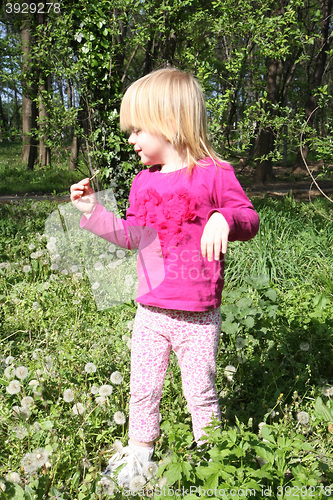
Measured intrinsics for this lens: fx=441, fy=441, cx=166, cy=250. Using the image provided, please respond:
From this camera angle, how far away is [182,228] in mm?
1841

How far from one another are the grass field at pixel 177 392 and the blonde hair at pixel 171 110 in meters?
0.89

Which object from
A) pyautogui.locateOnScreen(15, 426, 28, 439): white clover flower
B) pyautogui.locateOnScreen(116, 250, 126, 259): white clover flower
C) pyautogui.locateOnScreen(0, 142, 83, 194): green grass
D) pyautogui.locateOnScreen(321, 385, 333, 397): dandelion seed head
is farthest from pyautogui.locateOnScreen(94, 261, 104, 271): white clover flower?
pyautogui.locateOnScreen(0, 142, 83, 194): green grass

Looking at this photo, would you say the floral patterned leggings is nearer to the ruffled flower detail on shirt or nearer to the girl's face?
the ruffled flower detail on shirt

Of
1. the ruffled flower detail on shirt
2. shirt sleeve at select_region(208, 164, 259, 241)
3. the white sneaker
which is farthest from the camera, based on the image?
the white sneaker

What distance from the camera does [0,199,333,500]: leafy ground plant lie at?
1511 millimetres

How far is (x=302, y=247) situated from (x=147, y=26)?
3.17 meters

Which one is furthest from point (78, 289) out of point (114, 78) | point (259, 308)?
point (114, 78)

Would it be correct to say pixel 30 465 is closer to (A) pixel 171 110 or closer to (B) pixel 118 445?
(B) pixel 118 445

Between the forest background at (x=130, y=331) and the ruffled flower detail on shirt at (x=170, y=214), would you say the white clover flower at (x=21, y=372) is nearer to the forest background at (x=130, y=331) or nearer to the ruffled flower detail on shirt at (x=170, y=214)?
the forest background at (x=130, y=331)

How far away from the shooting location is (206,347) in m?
1.90

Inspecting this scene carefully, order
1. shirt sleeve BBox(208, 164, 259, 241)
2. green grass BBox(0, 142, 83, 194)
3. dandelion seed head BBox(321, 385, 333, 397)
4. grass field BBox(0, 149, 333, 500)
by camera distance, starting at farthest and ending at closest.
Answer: green grass BBox(0, 142, 83, 194) < dandelion seed head BBox(321, 385, 333, 397) < shirt sleeve BBox(208, 164, 259, 241) < grass field BBox(0, 149, 333, 500)

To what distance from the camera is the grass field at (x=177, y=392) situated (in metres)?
1.51

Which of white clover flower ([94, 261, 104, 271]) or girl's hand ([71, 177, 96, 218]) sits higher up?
girl's hand ([71, 177, 96, 218])

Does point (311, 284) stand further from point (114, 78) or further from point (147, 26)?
point (147, 26)
